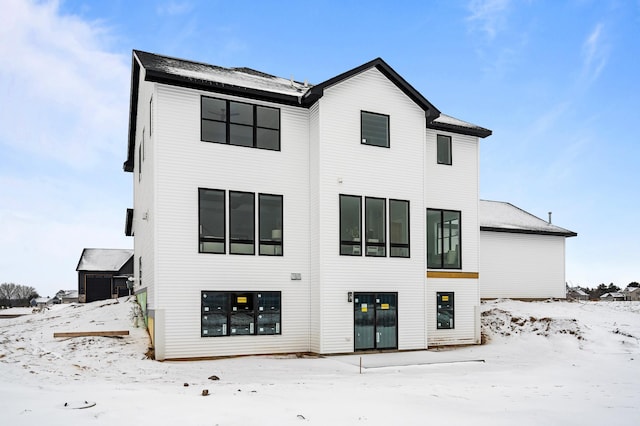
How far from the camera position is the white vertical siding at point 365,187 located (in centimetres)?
1806

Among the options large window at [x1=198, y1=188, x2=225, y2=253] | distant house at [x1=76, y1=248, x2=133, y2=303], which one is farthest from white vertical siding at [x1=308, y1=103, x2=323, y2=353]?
distant house at [x1=76, y1=248, x2=133, y2=303]

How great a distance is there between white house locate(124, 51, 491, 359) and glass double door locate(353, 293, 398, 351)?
0.05m

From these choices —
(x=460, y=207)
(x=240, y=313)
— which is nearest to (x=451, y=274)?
(x=460, y=207)

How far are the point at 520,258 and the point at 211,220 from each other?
18.8 meters

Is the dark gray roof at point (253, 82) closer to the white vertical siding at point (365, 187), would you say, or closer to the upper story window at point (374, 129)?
the white vertical siding at point (365, 187)

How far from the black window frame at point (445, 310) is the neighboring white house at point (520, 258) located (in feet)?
23.1

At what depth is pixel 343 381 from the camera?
43.2ft

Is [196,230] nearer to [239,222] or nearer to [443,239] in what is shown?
[239,222]

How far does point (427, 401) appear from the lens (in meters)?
10.5

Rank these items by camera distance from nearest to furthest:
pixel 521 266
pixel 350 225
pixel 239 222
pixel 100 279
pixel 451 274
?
pixel 239 222, pixel 350 225, pixel 451 274, pixel 521 266, pixel 100 279

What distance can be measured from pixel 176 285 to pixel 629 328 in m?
16.7

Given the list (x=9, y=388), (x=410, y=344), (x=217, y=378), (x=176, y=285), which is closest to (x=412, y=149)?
(x=410, y=344)

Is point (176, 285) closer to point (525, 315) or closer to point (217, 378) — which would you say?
point (217, 378)

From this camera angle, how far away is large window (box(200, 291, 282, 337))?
16688 mm
